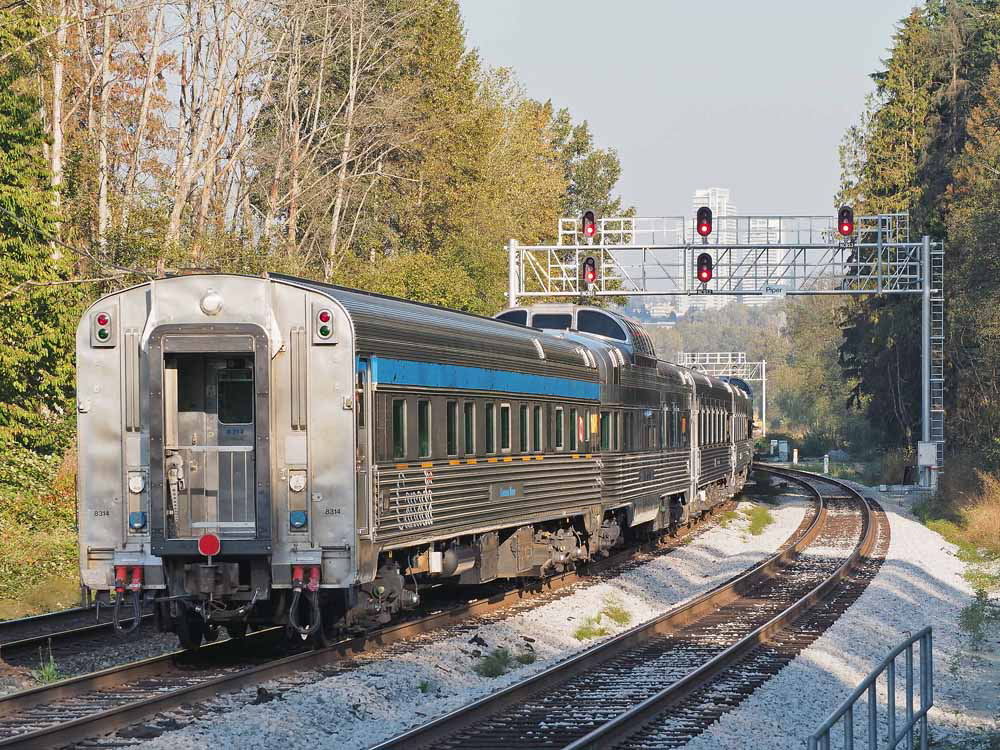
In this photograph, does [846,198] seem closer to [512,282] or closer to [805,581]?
[512,282]

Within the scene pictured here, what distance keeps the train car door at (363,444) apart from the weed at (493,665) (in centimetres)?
189

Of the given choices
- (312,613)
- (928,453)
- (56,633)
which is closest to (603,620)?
(312,613)

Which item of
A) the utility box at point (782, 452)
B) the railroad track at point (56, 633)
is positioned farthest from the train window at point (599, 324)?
the utility box at point (782, 452)

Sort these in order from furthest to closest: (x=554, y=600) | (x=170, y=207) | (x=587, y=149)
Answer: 1. (x=587, y=149)
2. (x=170, y=207)
3. (x=554, y=600)

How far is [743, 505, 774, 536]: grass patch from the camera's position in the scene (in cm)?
3253

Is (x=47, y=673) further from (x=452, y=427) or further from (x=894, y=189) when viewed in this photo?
(x=894, y=189)

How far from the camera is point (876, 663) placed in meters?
14.8

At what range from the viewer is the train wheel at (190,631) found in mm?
13405

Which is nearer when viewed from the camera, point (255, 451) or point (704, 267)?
point (255, 451)

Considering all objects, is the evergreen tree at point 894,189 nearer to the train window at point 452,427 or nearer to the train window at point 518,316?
the train window at point 518,316

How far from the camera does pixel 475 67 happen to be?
175 feet

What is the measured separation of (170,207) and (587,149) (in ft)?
174

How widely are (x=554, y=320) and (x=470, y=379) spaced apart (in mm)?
8893

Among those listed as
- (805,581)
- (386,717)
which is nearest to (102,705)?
(386,717)
